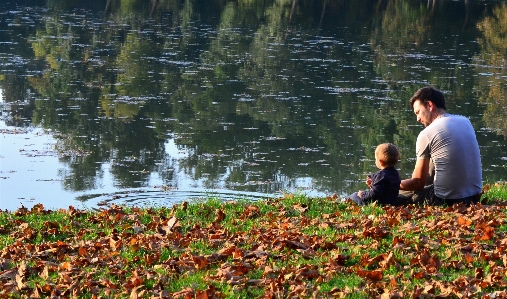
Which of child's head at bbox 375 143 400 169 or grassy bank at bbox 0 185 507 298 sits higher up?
child's head at bbox 375 143 400 169

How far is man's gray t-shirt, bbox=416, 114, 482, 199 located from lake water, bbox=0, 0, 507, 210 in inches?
5.4

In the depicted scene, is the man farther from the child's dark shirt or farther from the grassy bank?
the grassy bank

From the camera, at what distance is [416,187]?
927 centimetres

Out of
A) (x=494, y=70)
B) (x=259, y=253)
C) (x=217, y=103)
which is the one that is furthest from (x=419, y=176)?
(x=494, y=70)

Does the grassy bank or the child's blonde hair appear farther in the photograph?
the child's blonde hair

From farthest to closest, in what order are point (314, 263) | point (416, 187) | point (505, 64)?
point (505, 64)
point (416, 187)
point (314, 263)

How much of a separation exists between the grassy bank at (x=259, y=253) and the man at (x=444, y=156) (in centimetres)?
38

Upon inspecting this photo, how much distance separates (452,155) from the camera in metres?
8.99

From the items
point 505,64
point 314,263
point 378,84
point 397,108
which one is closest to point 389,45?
point 505,64

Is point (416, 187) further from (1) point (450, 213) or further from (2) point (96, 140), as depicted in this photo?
(2) point (96, 140)

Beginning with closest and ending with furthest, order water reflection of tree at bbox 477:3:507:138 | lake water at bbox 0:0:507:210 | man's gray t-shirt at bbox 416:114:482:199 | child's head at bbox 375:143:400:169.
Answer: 1. man's gray t-shirt at bbox 416:114:482:199
2. child's head at bbox 375:143:400:169
3. lake water at bbox 0:0:507:210
4. water reflection of tree at bbox 477:3:507:138

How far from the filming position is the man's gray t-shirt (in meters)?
8.98

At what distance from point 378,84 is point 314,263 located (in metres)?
20.6

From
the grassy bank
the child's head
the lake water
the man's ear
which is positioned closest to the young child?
the child's head
